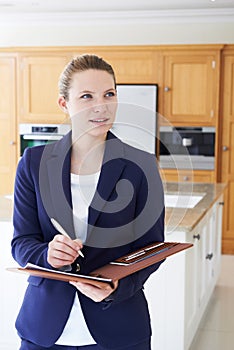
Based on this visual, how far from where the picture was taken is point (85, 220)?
5.16 feet

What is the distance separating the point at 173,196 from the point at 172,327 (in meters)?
1.24

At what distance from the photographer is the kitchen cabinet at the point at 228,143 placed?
19.8ft

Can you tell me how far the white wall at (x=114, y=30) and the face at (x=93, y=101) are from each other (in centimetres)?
492

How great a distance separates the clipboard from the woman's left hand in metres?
0.01

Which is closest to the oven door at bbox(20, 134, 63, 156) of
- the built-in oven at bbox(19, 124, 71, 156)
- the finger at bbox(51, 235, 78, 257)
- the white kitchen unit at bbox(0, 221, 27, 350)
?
the built-in oven at bbox(19, 124, 71, 156)

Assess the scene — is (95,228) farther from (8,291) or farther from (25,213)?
(8,291)

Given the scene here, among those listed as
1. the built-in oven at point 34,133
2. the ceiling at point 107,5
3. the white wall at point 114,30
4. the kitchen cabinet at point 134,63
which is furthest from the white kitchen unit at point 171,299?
the white wall at point 114,30

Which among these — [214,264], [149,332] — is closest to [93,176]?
[149,332]

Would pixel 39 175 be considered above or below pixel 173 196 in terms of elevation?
above

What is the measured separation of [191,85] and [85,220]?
4.65 metres

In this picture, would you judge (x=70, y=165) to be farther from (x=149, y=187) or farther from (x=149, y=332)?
(x=149, y=332)

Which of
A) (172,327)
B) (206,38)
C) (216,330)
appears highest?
(206,38)

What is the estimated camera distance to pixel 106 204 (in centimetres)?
156

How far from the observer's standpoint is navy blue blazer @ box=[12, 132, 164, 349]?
156 centimetres
